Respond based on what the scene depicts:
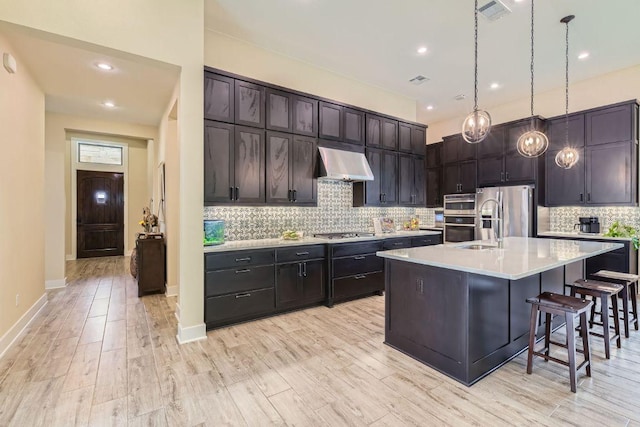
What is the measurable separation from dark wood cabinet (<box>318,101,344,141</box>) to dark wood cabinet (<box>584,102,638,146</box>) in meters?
4.13

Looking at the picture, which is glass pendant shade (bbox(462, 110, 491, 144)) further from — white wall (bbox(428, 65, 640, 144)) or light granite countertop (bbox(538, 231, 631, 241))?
white wall (bbox(428, 65, 640, 144))

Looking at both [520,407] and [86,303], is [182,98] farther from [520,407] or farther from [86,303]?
[520,407]

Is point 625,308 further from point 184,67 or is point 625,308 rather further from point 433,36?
point 184,67

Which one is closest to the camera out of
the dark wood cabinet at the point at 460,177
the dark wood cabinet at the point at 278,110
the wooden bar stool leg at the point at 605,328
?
the wooden bar stool leg at the point at 605,328

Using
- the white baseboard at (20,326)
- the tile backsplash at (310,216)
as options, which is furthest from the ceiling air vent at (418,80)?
the white baseboard at (20,326)

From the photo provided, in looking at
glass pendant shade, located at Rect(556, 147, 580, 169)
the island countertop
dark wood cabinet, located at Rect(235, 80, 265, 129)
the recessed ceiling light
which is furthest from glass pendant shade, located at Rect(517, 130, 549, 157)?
the recessed ceiling light

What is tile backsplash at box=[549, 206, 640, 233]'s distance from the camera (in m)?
4.85

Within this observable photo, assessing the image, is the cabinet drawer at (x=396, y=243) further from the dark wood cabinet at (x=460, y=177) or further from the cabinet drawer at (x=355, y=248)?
the dark wood cabinet at (x=460, y=177)

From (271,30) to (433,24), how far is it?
2.01 m

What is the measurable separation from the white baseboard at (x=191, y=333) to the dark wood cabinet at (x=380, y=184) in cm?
299

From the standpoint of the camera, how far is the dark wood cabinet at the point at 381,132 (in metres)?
5.00

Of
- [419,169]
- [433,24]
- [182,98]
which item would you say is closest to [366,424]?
[182,98]

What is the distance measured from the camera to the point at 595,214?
5238mm

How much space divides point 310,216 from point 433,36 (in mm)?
2982
